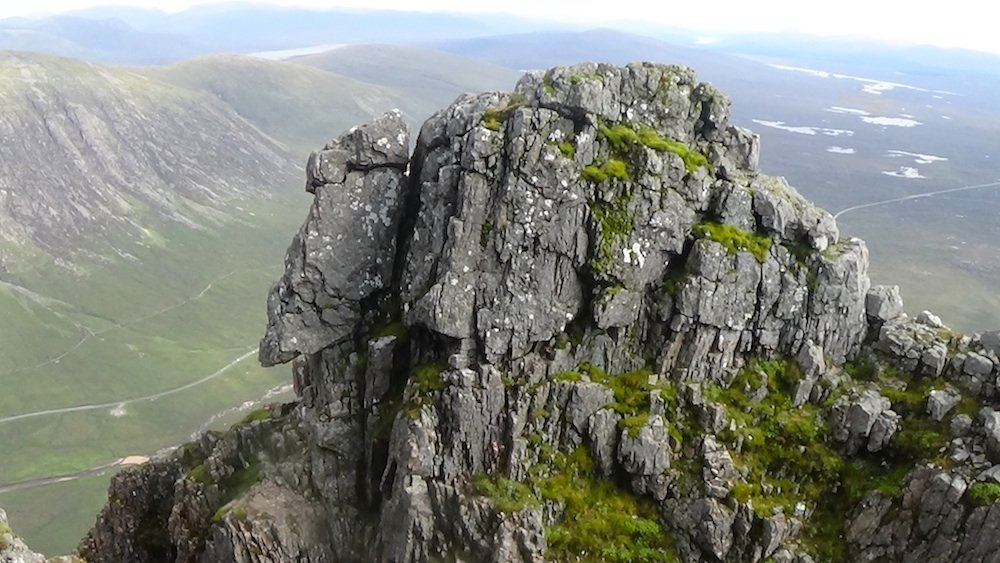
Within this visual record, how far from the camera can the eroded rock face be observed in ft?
133

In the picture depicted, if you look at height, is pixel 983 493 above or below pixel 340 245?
below

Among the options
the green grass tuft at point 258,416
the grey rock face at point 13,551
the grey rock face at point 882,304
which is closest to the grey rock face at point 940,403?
the grey rock face at point 882,304

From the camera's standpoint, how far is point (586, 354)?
44188 mm

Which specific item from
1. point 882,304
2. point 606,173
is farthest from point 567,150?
point 882,304

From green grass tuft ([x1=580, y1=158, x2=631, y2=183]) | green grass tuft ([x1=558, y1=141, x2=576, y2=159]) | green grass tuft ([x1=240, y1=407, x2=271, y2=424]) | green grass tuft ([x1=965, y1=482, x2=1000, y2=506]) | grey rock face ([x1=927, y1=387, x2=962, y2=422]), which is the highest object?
green grass tuft ([x1=558, y1=141, x2=576, y2=159])

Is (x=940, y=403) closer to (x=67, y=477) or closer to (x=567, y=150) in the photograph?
(x=567, y=150)

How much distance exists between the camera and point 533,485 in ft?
135

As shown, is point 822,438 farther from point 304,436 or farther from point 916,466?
point 304,436

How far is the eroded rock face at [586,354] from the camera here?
40438 millimetres

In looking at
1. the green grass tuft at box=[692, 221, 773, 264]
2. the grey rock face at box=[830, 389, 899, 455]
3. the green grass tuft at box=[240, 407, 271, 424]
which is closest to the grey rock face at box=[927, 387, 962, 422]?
the grey rock face at box=[830, 389, 899, 455]

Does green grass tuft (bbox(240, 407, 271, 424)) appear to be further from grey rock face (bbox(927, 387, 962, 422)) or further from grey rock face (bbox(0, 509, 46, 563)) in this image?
grey rock face (bbox(927, 387, 962, 422))

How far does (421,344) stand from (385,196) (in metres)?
10.4

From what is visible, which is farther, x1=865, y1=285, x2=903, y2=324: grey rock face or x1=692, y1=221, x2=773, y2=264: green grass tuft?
x1=865, y1=285, x2=903, y2=324: grey rock face

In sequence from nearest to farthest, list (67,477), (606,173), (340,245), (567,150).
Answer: (567,150), (606,173), (340,245), (67,477)
